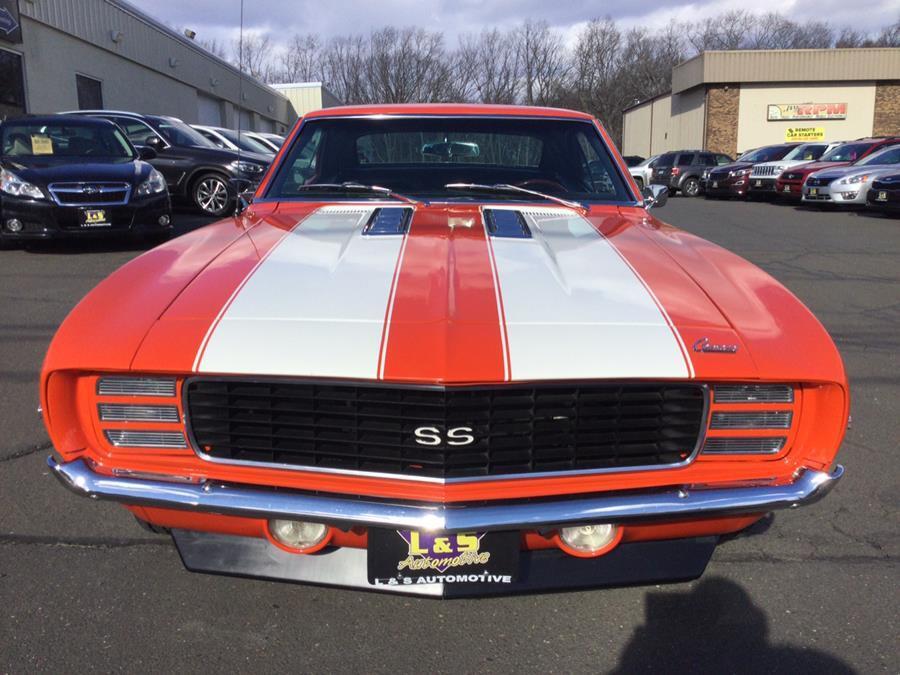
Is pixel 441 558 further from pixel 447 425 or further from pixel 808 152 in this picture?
pixel 808 152

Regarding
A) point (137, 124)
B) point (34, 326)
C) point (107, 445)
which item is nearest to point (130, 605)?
point (107, 445)

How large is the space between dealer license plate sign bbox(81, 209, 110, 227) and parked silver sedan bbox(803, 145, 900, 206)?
1257cm

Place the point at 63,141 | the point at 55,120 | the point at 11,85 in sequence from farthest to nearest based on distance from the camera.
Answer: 1. the point at 11,85
2. the point at 55,120
3. the point at 63,141

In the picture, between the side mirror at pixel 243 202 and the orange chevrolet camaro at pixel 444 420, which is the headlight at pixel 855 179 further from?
the orange chevrolet camaro at pixel 444 420

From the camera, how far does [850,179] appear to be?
547 inches

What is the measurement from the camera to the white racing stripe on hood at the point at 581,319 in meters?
1.69

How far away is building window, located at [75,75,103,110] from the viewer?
54.4ft

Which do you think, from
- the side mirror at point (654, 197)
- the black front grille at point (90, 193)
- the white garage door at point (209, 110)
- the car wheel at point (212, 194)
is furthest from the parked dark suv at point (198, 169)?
the white garage door at point (209, 110)

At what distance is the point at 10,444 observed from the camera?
328 cm

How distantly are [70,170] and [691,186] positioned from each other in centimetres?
1772

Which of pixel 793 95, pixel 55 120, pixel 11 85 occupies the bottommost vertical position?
pixel 55 120

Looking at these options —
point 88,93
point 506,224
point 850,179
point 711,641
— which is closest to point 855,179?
point 850,179

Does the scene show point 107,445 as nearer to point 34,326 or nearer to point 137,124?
point 34,326

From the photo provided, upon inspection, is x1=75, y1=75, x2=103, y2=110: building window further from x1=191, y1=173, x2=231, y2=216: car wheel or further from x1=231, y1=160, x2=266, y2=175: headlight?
x1=231, y1=160, x2=266, y2=175: headlight
